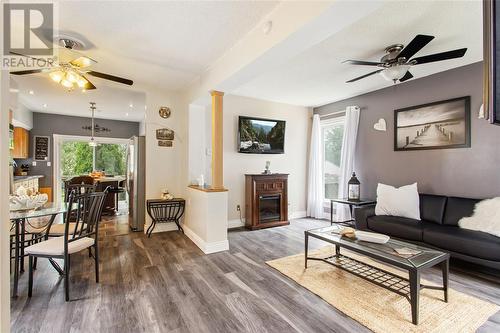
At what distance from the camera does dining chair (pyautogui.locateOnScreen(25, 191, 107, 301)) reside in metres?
2.11

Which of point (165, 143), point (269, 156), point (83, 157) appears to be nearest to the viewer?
point (165, 143)

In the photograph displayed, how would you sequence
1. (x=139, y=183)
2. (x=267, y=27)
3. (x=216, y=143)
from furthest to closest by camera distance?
(x=139, y=183), (x=216, y=143), (x=267, y=27)

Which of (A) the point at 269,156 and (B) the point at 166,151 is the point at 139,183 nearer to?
(B) the point at 166,151

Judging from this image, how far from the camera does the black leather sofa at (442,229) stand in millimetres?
2475

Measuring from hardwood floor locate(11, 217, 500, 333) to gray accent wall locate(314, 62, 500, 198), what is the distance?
4.34ft

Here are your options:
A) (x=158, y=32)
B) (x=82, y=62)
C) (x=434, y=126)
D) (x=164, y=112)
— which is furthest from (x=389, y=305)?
(x=164, y=112)

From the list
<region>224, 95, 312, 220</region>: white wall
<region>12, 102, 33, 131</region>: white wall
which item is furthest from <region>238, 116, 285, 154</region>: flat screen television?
<region>12, 102, 33, 131</region>: white wall

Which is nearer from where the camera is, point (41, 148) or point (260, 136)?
point (260, 136)

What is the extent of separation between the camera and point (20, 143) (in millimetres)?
5602

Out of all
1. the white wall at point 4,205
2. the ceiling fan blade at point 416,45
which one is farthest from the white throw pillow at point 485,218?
the white wall at point 4,205

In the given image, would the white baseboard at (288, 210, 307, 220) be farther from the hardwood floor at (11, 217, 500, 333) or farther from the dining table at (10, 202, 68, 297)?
the dining table at (10, 202, 68, 297)

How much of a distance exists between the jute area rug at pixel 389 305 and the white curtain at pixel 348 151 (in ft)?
6.71

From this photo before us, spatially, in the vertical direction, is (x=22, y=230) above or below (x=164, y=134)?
below

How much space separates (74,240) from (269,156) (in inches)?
149
